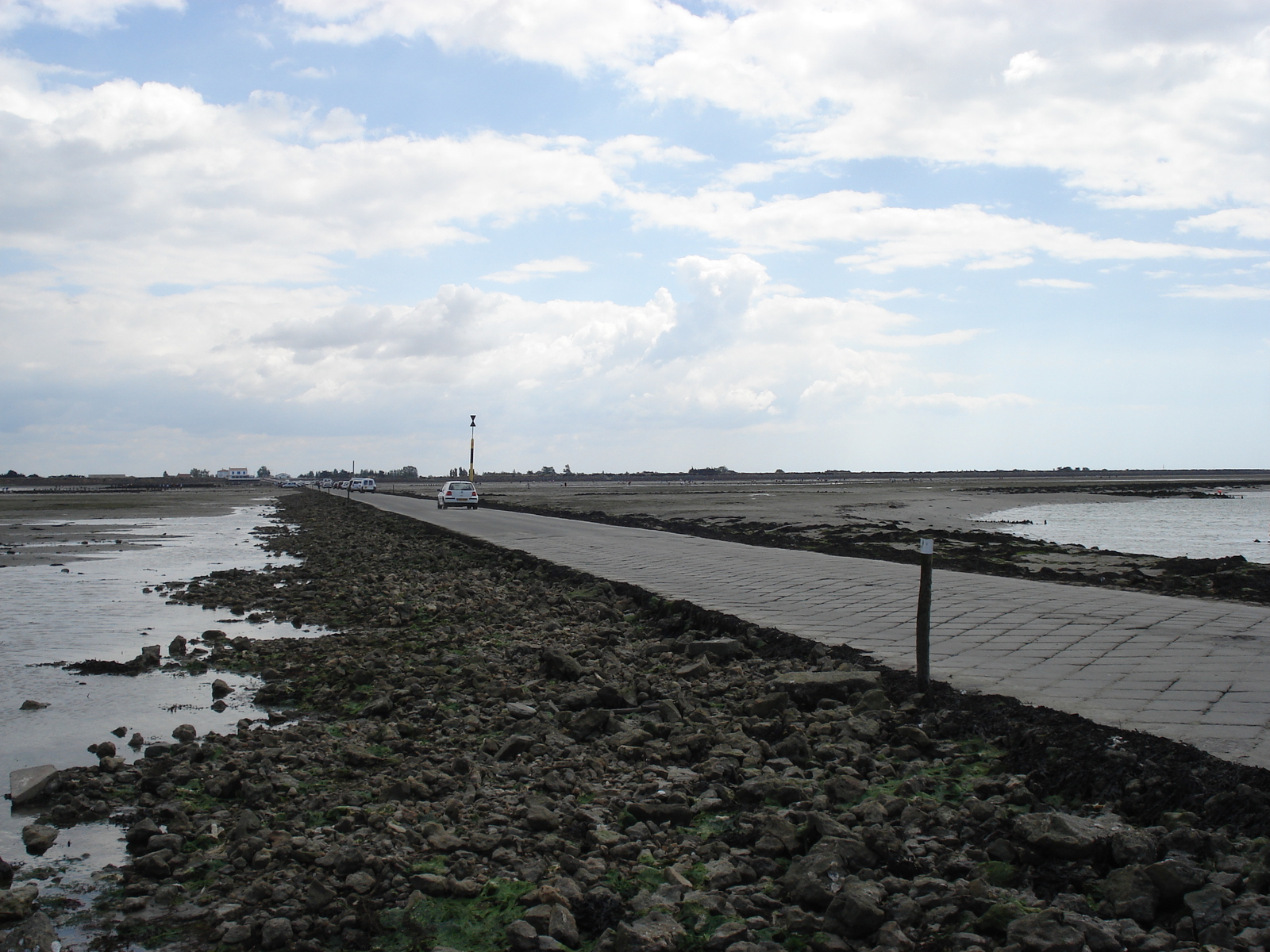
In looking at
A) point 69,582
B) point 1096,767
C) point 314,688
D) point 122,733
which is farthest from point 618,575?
point 69,582

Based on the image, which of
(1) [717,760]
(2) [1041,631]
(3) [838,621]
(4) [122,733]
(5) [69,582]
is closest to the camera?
(1) [717,760]

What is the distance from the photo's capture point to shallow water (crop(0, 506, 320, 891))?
16.6 feet

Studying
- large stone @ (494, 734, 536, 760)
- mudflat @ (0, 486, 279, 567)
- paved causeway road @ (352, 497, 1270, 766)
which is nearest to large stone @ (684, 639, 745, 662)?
paved causeway road @ (352, 497, 1270, 766)

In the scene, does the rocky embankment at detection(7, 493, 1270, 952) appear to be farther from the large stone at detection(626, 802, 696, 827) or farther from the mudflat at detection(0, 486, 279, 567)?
the mudflat at detection(0, 486, 279, 567)

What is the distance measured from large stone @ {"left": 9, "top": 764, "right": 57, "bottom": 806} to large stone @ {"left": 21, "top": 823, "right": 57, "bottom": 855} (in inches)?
20.2

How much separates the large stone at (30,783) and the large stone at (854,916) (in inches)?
189

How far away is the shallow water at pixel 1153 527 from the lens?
76.6 feet

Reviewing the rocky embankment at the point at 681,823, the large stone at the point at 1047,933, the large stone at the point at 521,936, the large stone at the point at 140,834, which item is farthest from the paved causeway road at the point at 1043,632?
the large stone at the point at 140,834

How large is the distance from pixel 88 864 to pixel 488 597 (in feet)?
28.9

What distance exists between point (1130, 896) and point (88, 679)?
9111mm

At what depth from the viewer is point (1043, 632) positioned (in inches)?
319

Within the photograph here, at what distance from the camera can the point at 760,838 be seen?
4.28m

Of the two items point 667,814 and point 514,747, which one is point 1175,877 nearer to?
point 667,814

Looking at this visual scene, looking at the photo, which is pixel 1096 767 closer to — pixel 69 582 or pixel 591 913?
pixel 591 913
